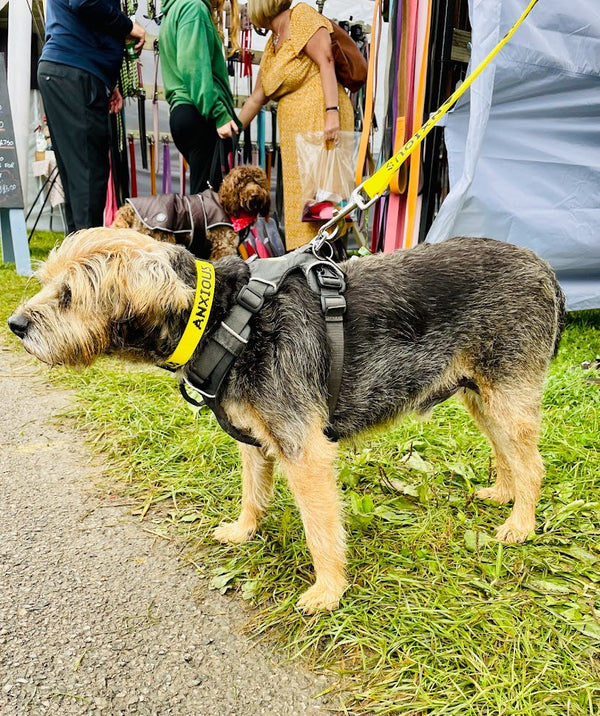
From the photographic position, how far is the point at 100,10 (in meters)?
4.68

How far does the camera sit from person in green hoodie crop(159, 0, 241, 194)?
17.2 ft

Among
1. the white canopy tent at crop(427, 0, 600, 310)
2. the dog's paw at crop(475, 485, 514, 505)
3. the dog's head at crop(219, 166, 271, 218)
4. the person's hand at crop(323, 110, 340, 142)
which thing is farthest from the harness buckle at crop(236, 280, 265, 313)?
the person's hand at crop(323, 110, 340, 142)

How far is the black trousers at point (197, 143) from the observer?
5574 mm

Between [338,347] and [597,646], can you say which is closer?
[597,646]

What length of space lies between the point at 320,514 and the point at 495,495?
47.3 inches

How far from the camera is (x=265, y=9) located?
5465 mm

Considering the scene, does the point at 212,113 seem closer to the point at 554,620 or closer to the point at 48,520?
the point at 48,520

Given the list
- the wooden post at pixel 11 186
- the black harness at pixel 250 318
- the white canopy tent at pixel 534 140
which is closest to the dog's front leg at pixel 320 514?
the black harness at pixel 250 318

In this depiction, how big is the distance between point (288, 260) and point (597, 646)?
1.77 meters

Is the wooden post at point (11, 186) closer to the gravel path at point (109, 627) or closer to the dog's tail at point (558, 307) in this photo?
the gravel path at point (109, 627)

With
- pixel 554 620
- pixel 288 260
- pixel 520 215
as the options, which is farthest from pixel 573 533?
pixel 520 215

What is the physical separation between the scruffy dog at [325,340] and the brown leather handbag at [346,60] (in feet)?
13.3

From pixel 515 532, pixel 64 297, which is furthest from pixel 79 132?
pixel 515 532

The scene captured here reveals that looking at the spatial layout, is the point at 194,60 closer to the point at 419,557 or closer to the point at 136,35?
the point at 136,35
